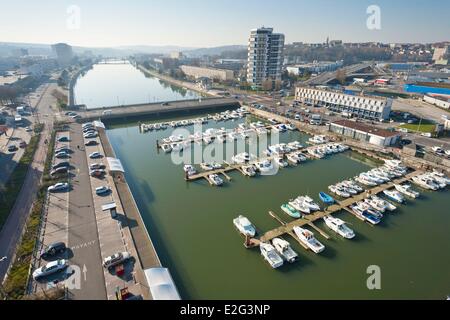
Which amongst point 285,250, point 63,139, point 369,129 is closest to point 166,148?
point 63,139

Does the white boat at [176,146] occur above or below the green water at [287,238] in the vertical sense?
above

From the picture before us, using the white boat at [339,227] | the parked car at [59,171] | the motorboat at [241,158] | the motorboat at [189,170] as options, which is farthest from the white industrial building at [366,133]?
the parked car at [59,171]

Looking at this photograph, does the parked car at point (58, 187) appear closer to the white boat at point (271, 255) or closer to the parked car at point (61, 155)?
the parked car at point (61, 155)

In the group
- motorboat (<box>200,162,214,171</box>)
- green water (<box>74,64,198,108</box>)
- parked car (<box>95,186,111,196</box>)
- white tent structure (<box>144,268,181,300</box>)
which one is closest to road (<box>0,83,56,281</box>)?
parked car (<box>95,186,111,196</box>)

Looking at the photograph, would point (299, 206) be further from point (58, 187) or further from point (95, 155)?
point (95, 155)

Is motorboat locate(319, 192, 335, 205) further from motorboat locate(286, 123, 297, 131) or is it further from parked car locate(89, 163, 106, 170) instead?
parked car locate(89, 163, 106, 170)
